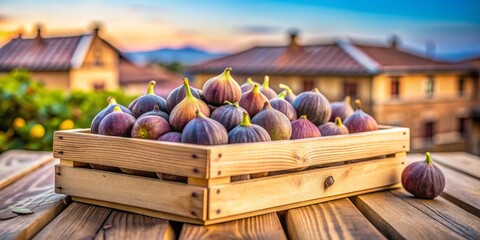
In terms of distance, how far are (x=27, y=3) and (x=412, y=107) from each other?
1432cm

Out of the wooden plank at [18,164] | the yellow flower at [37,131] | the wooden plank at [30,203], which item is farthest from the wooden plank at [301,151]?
the yellow flower at [37,131]

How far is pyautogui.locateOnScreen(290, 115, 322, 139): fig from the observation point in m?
1.39

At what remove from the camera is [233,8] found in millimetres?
12891

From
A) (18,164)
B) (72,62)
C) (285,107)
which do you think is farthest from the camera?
(72,62)

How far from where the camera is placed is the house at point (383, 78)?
17.1 metres

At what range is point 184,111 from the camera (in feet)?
4.24

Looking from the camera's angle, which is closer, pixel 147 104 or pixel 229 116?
pixel 229 116

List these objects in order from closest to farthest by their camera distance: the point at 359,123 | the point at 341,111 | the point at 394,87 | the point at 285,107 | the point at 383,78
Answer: the point at 285,107 → the point at 359,123 → the point at 341,111 → the point at 383,78 → the point at 394,87

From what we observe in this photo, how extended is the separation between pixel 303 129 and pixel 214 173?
0.34 metres

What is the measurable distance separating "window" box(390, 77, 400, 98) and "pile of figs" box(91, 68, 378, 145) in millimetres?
16829

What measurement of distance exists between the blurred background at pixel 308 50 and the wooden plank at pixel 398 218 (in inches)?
171

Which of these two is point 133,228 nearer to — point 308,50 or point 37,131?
point 37,131

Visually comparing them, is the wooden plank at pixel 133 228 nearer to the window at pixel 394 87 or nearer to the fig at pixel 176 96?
the fig at pixel 176 96

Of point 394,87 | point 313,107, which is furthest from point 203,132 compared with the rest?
point 394,87
